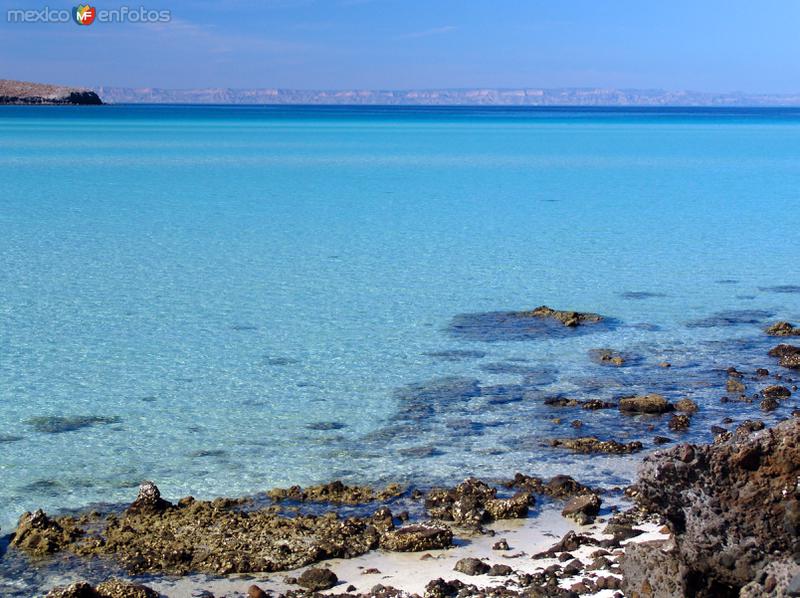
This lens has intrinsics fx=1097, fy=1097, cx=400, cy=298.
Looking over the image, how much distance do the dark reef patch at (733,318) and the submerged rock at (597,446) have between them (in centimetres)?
570

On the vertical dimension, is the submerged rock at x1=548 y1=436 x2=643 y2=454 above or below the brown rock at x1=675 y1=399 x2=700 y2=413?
below

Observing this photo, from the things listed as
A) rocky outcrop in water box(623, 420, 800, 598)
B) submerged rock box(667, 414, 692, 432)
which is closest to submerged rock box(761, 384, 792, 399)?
submerged rock box(667, 414, 692, 432)

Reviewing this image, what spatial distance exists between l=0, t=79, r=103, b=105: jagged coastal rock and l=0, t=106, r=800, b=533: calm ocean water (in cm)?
15315

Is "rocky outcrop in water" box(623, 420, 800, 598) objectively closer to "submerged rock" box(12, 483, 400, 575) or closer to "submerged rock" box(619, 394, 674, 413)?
"submerged rock" box(12, 483, 400, 575)

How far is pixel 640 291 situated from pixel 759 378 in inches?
225

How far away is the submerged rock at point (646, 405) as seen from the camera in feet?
36.3

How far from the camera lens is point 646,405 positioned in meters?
11.1

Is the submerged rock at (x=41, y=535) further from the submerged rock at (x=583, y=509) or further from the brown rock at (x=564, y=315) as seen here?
the brown rock at (x=564, y=315)

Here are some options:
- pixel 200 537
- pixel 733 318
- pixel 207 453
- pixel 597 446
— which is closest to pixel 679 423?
pixel 597 446

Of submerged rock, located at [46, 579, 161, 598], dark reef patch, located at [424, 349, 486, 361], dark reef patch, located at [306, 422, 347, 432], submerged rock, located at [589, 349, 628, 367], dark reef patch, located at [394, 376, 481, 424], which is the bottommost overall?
dark reef patch, located at [306, 422, 347, 432]

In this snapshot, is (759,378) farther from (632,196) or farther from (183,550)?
(632,196)

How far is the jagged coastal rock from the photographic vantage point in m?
179

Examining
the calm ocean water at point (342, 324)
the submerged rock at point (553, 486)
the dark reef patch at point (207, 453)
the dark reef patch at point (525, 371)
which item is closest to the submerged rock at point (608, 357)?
the calm ocean water at point (342, 324)

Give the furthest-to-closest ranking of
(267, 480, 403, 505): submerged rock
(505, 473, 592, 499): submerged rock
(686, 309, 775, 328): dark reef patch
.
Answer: (686, 309, 775, 328): dark reef patch < (505, 473, 592, 499): submerged rock < (267, 480, 403, 505): submerged rock
